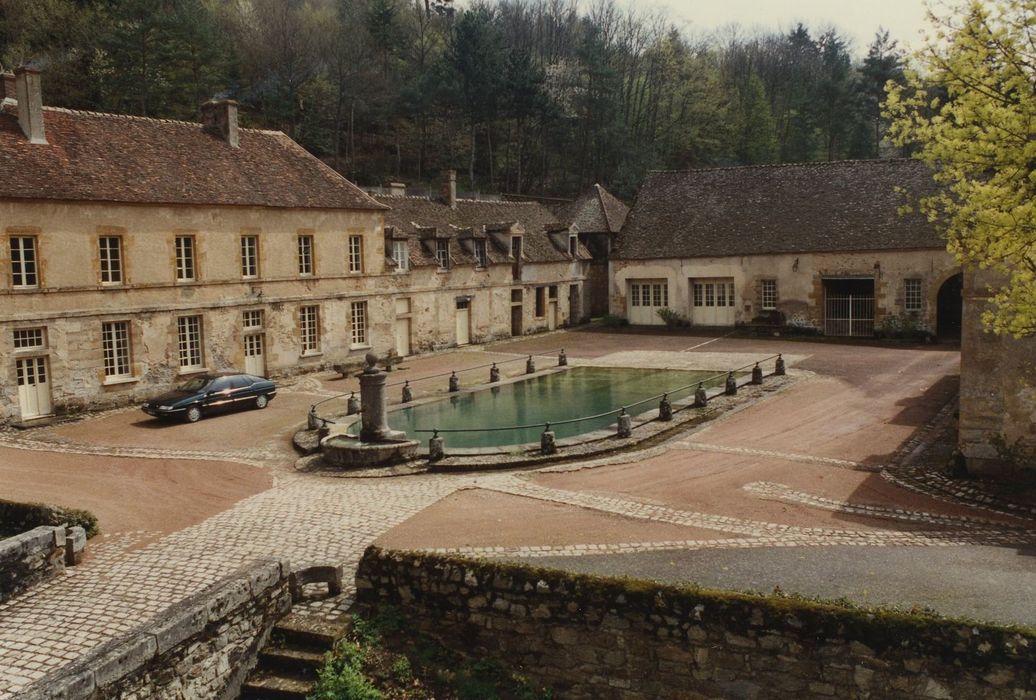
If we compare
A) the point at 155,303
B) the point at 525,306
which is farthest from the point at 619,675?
the point at 525,306

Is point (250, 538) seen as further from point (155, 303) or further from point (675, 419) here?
point (155, 303)

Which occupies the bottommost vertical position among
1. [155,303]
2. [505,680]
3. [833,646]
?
[505,680]

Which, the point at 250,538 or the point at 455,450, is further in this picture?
the point at 455,450

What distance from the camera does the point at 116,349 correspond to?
24.4 metres

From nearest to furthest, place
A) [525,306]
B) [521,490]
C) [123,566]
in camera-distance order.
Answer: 1. [123,566]
2. [521,490]
3. [525,306]

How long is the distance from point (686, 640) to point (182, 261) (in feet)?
74.7

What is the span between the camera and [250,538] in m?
12.6

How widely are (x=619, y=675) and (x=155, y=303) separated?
70.5 feet

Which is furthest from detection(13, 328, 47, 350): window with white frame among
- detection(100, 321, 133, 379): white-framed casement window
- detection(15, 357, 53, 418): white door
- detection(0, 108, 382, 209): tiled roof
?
detection(0, 108, 382, 209): tiled roof

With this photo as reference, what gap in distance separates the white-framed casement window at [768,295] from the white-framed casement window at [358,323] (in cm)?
1881

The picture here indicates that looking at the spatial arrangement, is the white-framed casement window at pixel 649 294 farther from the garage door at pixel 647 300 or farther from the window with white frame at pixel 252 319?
the window with white frame at pixel 252 319

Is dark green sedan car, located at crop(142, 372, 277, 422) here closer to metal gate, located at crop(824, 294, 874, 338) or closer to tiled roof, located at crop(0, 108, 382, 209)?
tiled roof, located at crop(0, 108, 382, 209)

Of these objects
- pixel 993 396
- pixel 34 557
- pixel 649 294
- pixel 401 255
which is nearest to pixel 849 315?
pixel 649 294

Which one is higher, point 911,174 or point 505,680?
point 911,174
